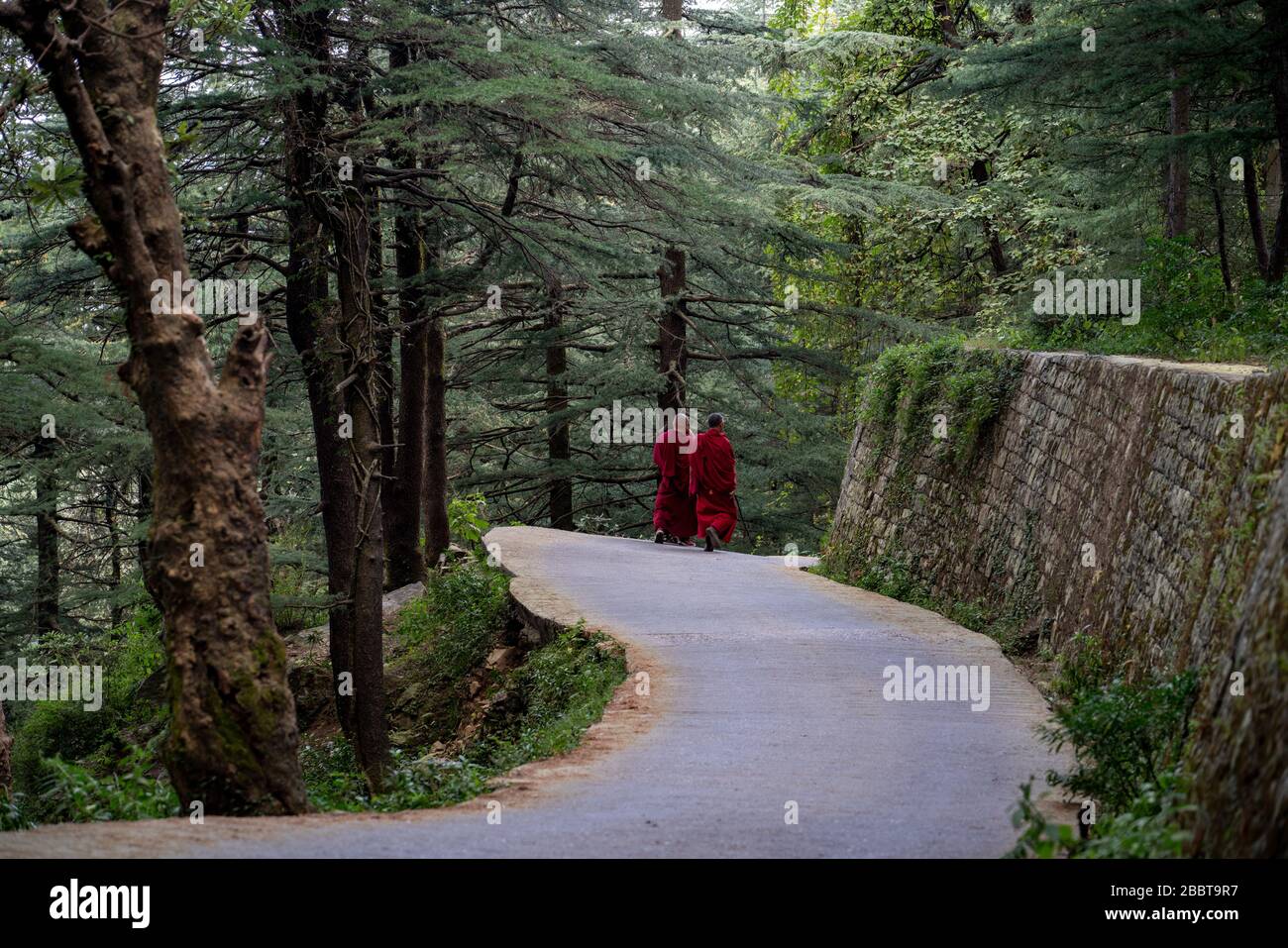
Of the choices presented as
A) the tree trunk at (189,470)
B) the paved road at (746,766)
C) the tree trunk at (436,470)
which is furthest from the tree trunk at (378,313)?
the tree trunk at (189,470)

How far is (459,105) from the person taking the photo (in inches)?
562

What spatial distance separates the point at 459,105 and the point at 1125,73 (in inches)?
293

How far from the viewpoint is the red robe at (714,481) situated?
20391mm

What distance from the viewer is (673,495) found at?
70.3 ft

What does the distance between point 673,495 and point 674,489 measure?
10 centimetres

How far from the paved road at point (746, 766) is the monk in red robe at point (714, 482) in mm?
6387

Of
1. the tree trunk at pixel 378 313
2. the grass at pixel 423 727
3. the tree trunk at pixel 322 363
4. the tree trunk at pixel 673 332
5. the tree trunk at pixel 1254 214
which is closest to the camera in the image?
the grass at pixel 423 727

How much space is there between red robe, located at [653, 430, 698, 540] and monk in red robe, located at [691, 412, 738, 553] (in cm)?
59

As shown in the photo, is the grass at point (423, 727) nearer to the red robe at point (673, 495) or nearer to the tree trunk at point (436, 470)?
the red robe at point (673, 495)

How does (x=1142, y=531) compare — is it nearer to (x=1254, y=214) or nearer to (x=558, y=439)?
(x=1254, y=214)

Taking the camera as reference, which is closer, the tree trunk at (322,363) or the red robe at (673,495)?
the tree trunk at (322,363)

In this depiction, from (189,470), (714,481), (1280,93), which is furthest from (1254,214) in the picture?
(189,470)
